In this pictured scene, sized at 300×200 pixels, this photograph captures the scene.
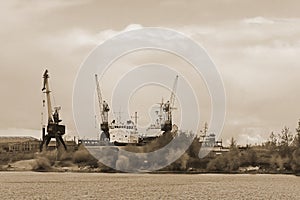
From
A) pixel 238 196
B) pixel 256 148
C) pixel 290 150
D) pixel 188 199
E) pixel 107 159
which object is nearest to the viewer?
pixel 188 199

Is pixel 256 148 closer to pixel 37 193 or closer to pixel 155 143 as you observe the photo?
pixel 155 143

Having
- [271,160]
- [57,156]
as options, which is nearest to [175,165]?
[271,160]

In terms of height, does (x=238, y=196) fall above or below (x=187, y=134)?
below

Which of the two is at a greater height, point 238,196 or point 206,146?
point 206,146

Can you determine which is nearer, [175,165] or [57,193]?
[57,193]

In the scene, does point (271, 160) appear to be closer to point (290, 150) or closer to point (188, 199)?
point (290, 150)

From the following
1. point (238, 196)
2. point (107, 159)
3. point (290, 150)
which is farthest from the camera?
point (107, 159)

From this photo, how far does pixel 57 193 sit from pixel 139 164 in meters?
86.2

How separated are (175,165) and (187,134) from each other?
997cm

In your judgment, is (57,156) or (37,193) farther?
(57,156)

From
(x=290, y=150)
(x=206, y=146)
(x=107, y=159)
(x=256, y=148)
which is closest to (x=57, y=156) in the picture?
(x=107, y=159)

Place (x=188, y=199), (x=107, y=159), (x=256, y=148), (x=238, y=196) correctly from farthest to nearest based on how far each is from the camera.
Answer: (x=256, y=148), (x=107, y=159), (x=238, y=196), (x=188, y=199)

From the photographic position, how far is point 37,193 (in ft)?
273

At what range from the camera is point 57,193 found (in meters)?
82.6
